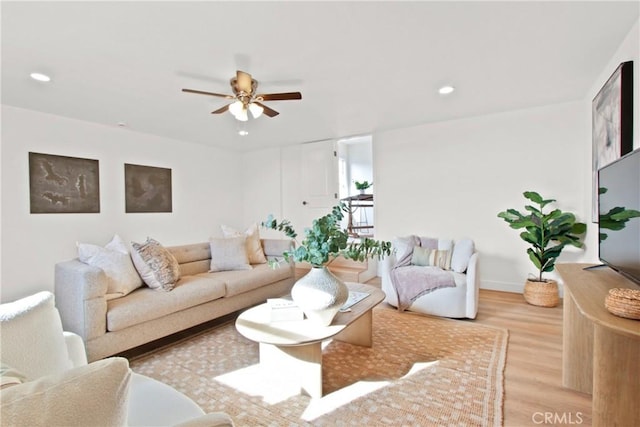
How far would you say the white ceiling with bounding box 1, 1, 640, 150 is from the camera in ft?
6.09

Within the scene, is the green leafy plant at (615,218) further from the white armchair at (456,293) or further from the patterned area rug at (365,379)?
the white armchair at (456,293)

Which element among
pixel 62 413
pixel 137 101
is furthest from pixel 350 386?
pixel 137 101

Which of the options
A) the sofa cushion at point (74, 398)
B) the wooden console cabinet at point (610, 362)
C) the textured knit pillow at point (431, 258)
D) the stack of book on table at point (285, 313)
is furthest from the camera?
the textured knit pillow at point (431, 258)

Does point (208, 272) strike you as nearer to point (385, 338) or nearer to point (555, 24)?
point (385, 338)

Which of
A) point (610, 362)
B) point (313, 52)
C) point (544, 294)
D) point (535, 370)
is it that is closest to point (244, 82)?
point (313, 52)

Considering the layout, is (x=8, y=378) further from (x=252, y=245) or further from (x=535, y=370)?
(x=252, y=245)

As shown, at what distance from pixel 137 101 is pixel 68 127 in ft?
4.57

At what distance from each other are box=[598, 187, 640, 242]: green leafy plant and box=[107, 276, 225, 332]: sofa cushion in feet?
9.32

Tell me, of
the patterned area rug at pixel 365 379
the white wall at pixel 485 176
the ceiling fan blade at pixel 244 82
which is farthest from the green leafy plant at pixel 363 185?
the ceiling fan blade at pixel 244 82

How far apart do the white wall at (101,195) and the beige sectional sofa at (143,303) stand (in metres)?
1.94

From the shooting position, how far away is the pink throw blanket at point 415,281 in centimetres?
305

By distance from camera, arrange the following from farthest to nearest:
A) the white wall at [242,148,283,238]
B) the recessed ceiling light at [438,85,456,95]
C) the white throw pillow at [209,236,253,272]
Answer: the white wall at [242,148,283,238], the white throw pillow at [209,236,253,272], the recessed ceiling light at [438,85,456,95]

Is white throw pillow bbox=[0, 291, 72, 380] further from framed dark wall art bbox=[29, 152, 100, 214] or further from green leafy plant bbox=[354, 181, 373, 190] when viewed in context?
green leafy plant bbox=[354, 181, 373, 190]

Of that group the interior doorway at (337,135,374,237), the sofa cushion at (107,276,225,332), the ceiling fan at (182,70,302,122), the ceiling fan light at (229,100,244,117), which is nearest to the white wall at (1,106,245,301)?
the sofa cushion at (107,276,225,332)
